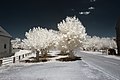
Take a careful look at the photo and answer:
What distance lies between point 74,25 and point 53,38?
684 centimetres

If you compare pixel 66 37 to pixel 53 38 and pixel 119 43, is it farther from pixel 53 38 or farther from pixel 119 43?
pixel 119 43

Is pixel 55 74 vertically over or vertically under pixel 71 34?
under

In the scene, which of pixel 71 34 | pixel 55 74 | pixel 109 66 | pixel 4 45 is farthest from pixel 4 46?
pixel 55 74

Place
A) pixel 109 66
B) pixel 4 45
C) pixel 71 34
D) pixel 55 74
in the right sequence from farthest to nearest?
1. pixel 4 45
2. pixel 71 34
3. pixel 109 66
4. pixel 55 74

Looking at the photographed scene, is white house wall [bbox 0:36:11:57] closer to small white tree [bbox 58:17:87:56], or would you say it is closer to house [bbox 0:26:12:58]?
house [bbox 0:26:12:58]

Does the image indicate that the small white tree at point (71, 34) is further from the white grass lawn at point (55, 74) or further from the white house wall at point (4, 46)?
the white house wall at point (4, 46)

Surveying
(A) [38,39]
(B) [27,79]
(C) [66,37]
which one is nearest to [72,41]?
(C) [66,37]

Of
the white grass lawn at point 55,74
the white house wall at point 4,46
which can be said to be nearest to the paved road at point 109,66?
the white grass lawn at point 55,74

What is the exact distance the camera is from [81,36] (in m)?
34.7

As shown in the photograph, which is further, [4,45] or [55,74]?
[4,45]

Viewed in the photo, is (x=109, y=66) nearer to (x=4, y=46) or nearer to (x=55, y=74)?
(x=55, y=74)

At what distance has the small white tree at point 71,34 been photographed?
34.7 m

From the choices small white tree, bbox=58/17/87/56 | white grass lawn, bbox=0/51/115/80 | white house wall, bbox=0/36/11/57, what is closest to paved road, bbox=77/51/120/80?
white grass lawn, bbox=0/51/115/80

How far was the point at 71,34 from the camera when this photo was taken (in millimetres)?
34719
